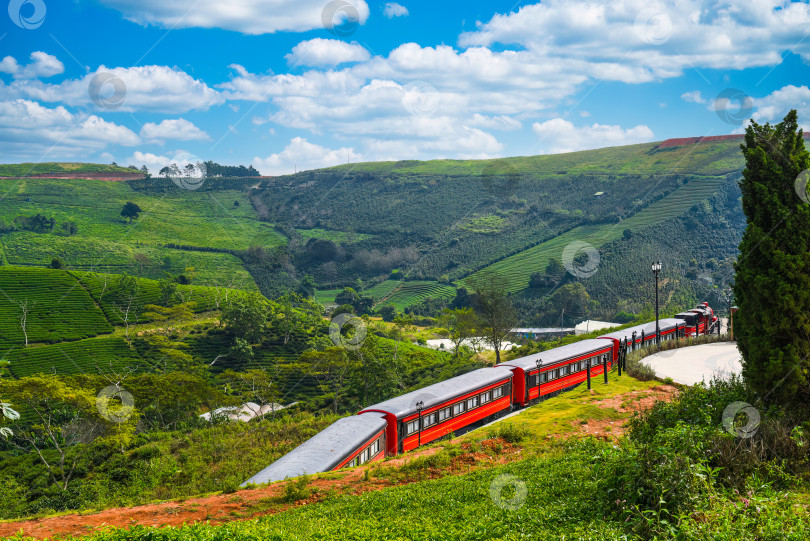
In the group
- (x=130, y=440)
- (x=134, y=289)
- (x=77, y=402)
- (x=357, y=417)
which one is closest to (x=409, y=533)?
(x=357, y=417)

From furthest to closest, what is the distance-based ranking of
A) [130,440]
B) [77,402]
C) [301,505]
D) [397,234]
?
1. [397,234]
2. [77,402]
3. [130,440]
4. [301,505]

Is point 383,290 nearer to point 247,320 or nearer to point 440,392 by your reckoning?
point 247,320

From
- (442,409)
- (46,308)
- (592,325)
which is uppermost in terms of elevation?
(46,308)

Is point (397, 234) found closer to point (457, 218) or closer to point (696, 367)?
point (457, 218)

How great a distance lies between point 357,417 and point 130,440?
14007 mm

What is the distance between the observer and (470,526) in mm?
7086

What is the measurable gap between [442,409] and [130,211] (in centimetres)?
10110

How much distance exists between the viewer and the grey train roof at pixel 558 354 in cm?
2109

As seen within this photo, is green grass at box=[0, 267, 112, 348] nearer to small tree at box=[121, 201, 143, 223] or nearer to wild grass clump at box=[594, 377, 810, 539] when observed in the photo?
small tree at box=[121, 201, 143, 223]

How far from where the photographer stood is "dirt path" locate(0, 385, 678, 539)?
912cm

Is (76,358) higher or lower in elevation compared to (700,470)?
lower

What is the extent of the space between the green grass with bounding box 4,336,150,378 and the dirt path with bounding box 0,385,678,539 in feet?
113

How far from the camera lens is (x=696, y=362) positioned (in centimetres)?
2050

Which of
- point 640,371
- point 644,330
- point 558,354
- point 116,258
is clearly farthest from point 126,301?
point 640,371
